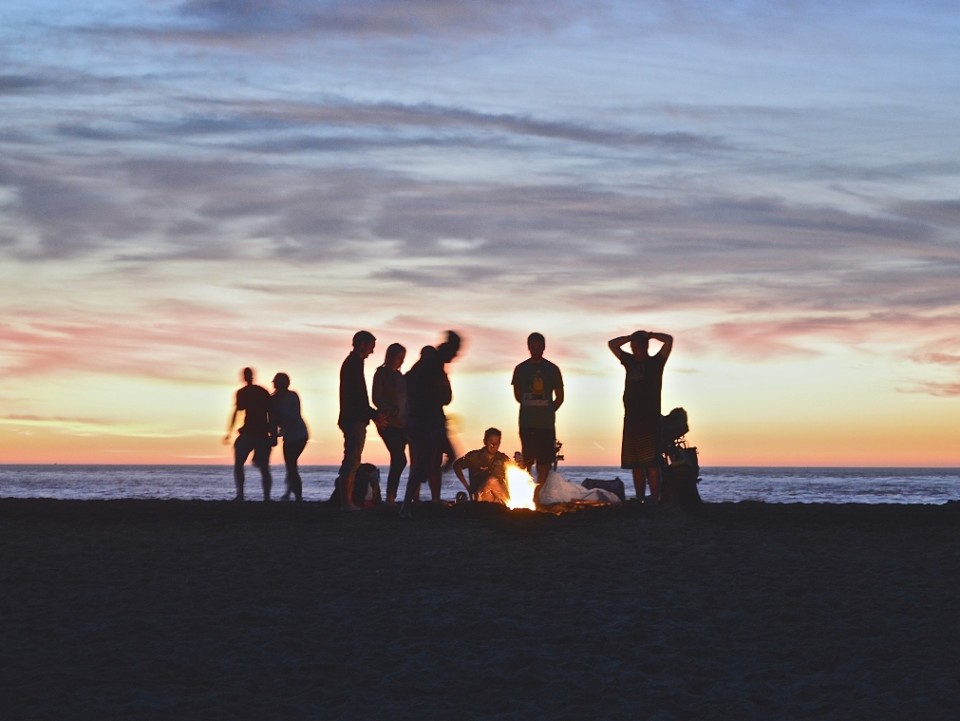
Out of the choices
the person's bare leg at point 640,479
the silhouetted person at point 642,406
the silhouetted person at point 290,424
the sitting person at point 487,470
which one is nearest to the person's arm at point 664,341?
the silhouetted person at point 642,406

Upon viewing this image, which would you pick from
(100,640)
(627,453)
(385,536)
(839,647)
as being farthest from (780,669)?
(627,453)

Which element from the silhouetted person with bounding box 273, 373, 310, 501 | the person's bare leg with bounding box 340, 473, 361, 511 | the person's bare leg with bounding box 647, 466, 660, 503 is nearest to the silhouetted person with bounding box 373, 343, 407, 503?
the person's bare leg with bounding box 340, 473, 361, 511

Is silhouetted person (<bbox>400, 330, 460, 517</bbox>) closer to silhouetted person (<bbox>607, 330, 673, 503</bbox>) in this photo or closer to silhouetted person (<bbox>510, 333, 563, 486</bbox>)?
silhouetted person (<bbox>510, 333, 563, 486</bbox>)

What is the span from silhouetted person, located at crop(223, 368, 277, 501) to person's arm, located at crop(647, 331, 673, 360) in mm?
6064

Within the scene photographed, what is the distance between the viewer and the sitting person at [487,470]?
1769 centimetres

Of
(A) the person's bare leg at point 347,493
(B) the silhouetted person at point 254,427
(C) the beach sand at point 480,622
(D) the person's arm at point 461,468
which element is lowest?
(C) the beach sand at point 480,622

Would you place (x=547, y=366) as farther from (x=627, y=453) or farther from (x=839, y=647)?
(x=839, y=647)

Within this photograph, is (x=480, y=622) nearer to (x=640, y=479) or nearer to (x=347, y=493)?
(x=347, y=493)

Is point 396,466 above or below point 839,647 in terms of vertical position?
above

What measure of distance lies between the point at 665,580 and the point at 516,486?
7.21 meters

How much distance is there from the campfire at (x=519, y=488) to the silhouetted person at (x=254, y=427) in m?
3.69

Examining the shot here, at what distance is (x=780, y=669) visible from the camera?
25.7 feet

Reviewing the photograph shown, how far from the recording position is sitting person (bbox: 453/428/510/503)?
17.7 m

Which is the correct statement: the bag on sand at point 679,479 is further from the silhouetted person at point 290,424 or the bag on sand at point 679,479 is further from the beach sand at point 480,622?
the silhouetted person at point 290,424
